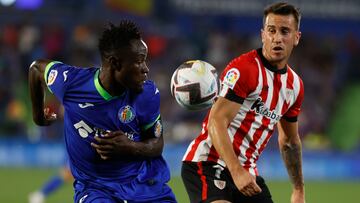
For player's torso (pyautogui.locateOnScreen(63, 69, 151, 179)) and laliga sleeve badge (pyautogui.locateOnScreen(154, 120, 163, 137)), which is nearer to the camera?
player's torso (pyautogui.locateOnScreen(63, 69, 151, 179))

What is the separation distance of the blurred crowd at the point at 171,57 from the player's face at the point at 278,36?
40.1ft

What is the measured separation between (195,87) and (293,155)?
1.16 meters

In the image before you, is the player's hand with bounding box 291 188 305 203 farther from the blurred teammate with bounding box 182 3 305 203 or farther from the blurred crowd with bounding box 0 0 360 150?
the blurred crowd with bounding box 0 0 360 150

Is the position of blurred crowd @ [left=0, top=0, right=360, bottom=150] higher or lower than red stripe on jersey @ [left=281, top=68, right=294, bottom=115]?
lower

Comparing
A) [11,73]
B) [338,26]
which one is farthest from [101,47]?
[338,26]

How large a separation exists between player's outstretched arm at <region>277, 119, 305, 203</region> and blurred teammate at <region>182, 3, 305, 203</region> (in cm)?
23

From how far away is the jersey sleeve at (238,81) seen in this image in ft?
18.6

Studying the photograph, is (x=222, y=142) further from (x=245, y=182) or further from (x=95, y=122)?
(x=95, y=122)

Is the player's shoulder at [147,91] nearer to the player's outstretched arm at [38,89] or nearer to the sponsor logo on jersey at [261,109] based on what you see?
the sponsor logo on jersey at [261,109]

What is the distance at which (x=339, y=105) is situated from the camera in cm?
2053

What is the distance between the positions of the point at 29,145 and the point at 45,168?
65 centimetres

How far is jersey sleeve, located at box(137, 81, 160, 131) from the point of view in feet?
18.3

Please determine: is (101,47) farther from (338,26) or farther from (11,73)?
(338,26)

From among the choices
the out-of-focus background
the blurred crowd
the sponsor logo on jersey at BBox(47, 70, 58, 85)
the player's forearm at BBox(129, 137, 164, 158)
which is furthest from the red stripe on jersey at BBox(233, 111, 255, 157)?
the blurred crowd
